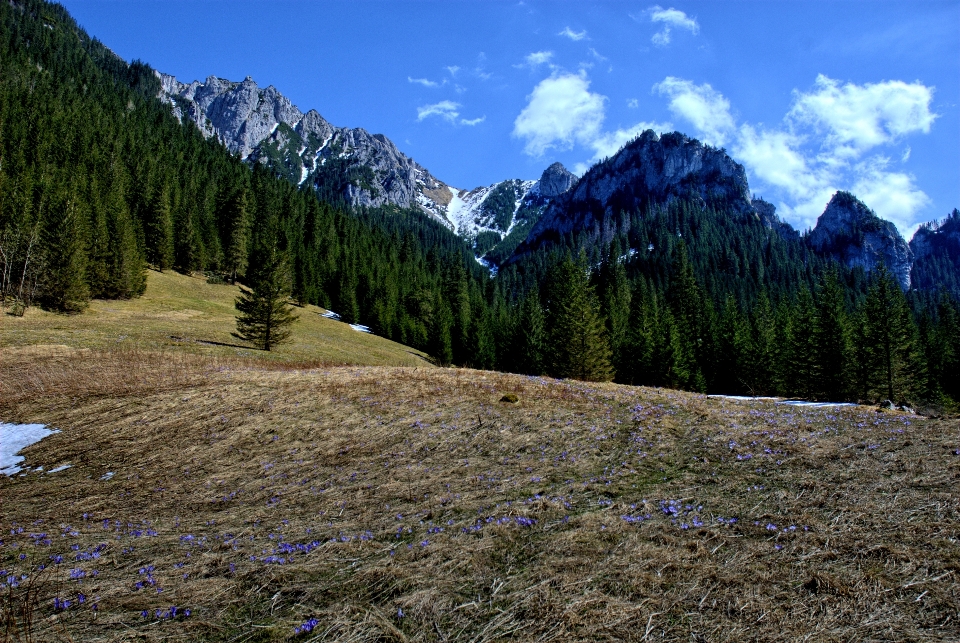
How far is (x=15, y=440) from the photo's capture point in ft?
49.8

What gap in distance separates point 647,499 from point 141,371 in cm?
2620

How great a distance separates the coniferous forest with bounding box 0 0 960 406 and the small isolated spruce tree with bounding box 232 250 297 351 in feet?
1.06

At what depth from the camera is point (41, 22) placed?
161625mm

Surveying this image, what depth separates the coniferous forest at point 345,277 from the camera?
44531 mm

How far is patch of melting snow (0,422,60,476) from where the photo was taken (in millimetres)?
13273

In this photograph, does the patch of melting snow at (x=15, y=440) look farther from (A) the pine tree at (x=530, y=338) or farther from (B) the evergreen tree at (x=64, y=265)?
(A) the pine tree at (x=530, y=338)

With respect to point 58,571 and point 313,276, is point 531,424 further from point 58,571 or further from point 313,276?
point 313,276

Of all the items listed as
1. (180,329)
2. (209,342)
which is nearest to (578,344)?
(209,342)

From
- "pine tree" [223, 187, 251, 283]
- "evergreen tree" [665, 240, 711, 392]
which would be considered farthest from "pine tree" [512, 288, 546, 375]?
"pine tree" [223, 187, 251, 283]

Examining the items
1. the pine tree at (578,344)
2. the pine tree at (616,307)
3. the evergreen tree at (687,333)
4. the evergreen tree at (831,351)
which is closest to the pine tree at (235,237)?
the pine tree at (578,344)

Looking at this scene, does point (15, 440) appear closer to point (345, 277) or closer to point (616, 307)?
point (616, 307)

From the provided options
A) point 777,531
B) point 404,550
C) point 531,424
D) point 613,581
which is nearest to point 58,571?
point 404,550

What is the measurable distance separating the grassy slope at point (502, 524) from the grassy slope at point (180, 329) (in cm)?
2110

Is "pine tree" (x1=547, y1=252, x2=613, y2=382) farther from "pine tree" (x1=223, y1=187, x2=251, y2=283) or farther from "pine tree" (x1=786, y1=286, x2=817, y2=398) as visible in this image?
"pine tree" (x1=223, y1=187, x2=251, y2=283)
